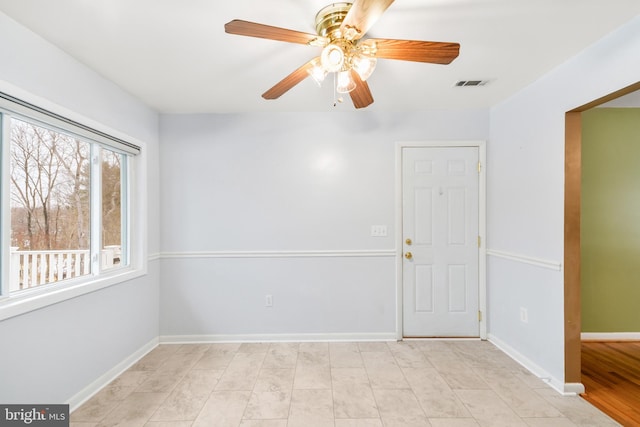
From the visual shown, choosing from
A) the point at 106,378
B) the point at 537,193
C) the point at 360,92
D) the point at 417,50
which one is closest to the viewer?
the point at 417,50

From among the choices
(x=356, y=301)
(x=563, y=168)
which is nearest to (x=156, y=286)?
(x=356, y=301)

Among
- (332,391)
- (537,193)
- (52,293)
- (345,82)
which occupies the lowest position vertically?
(332,391)

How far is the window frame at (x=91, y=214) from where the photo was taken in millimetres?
1603

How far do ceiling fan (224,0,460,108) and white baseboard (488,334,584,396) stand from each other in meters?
2.44

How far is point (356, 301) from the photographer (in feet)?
10.1

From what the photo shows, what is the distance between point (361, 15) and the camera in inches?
47.9

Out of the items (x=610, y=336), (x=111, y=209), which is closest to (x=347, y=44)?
(x=111, y=209)

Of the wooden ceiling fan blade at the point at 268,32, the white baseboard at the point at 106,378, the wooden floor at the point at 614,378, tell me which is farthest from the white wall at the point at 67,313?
the wooden floor at the point at 614,378

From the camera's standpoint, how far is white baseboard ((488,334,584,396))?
2.14 meters

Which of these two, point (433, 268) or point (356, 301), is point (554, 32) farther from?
point (356, 301)

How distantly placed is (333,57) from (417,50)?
40 cm

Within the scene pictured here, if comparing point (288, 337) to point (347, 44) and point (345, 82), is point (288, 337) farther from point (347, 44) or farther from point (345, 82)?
point (347, 44)

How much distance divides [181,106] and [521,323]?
378cm

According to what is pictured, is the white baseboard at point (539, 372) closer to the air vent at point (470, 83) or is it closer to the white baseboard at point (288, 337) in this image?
the white baseboard at point (288, 337)
